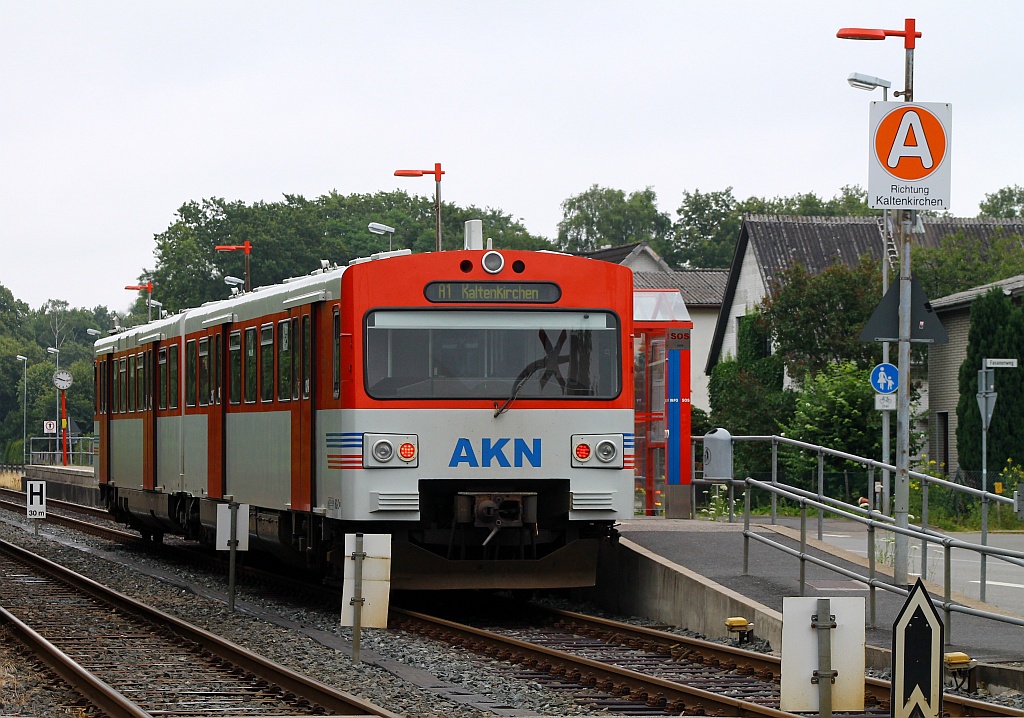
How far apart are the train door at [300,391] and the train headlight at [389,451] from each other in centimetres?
134

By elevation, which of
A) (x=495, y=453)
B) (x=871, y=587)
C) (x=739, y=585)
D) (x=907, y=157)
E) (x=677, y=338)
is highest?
(x=907, y=157)

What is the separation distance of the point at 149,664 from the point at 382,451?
3.04 meters

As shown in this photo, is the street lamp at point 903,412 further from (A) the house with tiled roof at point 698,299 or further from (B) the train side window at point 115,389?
(A) the house with tiled roof at point 698,299

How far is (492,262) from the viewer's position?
16.3 m

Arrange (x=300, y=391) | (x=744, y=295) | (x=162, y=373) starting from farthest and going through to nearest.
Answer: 1. (x=744, y=295)
2. (x=162, y=373)
3. (x=300, y=391)

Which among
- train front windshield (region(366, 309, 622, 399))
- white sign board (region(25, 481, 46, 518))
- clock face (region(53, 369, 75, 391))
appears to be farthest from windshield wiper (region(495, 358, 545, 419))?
clock face (region(53, 369, 75, 391))

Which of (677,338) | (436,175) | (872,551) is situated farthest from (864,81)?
(872,551)

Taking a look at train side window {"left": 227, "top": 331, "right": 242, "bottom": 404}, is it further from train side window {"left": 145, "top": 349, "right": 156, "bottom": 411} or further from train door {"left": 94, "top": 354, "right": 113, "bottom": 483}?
train door {"left": 94, "top": 354, "right": 113, "bottom": 483}

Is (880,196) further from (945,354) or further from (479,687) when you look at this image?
(945,354)

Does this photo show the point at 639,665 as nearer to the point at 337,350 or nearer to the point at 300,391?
the point at 337,350

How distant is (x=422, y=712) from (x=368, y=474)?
Answer: 4918mm

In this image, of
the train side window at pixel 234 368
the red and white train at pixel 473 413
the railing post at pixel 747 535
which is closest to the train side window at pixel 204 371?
the train side window at pixel 234 368

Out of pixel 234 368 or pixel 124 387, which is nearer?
pixel 234 368

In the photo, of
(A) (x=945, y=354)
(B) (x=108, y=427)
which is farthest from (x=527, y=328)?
(A) (x=945, y=354)
